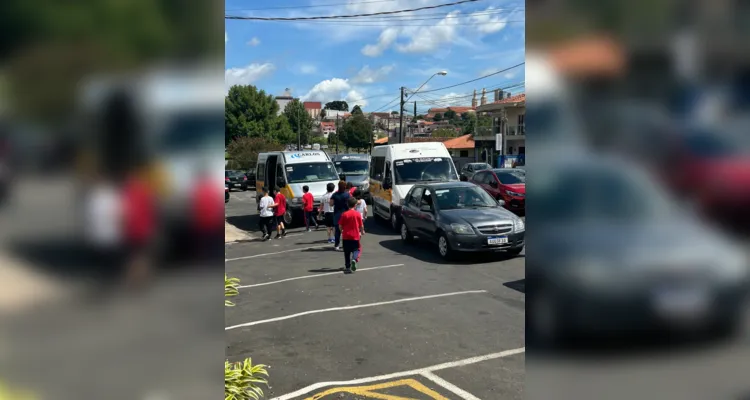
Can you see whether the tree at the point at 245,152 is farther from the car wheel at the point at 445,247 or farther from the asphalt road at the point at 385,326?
the car wheel at the point at 445,247

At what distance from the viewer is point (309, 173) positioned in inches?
691

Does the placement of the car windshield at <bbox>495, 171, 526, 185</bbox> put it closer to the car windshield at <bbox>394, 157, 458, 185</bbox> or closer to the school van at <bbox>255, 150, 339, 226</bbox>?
the car windshield at <bbox>394, 157, 458, 185</bbox>

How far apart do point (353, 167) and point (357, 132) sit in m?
41.2

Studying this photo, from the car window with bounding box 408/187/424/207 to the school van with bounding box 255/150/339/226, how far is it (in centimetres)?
482

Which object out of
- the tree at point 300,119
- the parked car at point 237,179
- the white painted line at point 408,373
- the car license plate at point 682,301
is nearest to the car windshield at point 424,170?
the white painted line at point 408,373

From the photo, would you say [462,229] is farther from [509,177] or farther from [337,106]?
[337,106]

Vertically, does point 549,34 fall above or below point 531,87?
above

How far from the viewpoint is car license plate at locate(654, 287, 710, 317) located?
3.98 ft

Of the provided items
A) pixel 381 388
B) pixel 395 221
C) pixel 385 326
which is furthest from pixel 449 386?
pixel 395 221

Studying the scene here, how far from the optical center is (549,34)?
1443 mm

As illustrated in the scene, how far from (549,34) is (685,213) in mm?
587

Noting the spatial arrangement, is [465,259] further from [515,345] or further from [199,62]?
[199,62]

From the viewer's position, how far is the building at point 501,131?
113 feet

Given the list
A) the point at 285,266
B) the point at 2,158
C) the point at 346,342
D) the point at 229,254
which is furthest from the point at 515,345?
the point at 229,254
